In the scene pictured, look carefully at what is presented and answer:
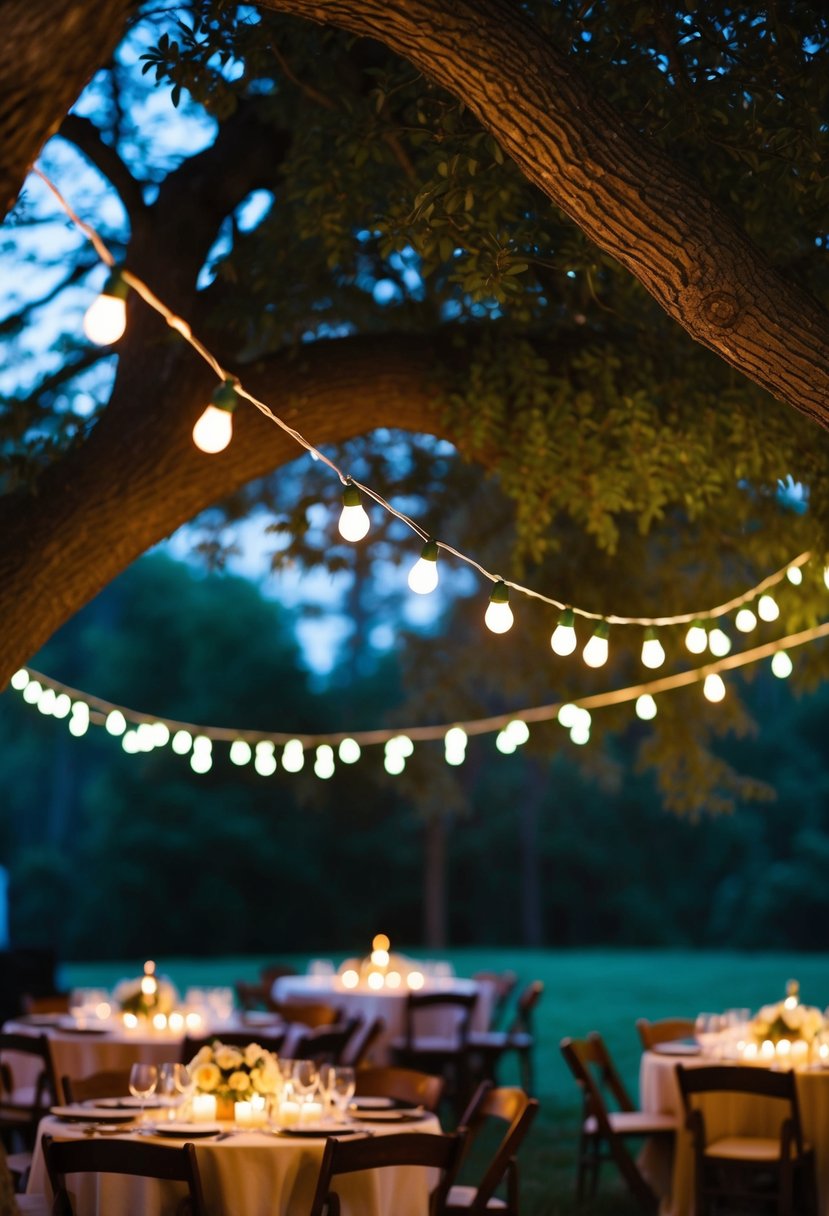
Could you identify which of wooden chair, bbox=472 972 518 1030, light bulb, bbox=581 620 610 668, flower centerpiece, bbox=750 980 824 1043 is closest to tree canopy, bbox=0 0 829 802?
light bulb, bbox=581 620 610 668

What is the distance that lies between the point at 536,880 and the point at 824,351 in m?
25.5

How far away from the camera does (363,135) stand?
5.98 m

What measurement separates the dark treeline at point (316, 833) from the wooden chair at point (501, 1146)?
57.6 ft

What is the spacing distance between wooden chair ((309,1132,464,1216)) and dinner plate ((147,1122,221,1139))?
1.68 feet

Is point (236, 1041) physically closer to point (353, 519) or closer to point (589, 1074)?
point (589, 1074)

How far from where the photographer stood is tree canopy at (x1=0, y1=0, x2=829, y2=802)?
167 inches

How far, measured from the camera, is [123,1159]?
4520 millimetres

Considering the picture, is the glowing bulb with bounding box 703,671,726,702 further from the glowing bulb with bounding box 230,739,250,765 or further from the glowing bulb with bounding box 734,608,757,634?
the glowing bulb with bounding box 230,739,250,765

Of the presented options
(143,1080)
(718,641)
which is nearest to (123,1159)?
(143,1080)

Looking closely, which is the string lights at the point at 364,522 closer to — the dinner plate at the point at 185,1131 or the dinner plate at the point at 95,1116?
the dinner plate at the point at 185,1131

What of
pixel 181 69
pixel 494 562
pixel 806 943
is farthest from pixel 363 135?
pixel 806 943

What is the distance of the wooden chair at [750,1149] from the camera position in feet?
20.9

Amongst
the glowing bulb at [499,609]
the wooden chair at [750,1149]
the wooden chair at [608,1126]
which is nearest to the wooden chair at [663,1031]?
the wooden chair at [608,1126]

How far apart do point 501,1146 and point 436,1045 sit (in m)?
4.80
